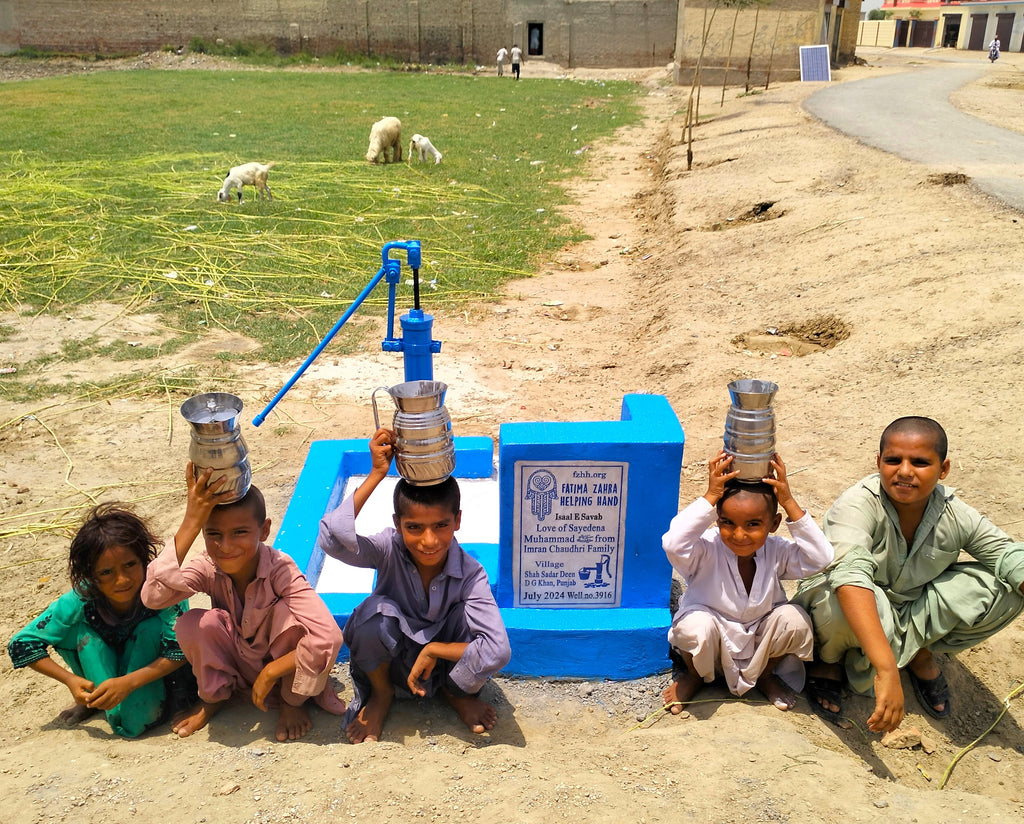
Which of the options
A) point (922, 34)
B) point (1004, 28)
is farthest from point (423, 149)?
point (922, 34)

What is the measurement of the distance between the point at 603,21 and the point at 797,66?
11418 mm

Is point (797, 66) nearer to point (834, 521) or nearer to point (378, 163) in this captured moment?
point (378, 163)

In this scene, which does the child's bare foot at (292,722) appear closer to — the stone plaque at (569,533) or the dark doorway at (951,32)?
the stone plaque at (569,533)

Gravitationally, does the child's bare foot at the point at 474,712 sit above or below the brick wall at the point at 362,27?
below

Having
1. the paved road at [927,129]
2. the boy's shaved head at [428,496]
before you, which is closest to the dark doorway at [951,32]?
the paved road at [927,129]

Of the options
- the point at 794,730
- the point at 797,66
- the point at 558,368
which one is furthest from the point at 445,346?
the point at 797,66

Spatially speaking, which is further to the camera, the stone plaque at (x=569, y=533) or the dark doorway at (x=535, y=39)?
the dark doorway at (x=535, y=39)

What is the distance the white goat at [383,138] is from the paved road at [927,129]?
7.22 meters

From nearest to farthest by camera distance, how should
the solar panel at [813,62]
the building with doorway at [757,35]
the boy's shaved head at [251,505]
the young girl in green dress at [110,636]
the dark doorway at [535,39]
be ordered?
the boy's shaved head at [251,505] < the young girl in green dress at [110,636] < the solar panel at [813,62] < the building with doorway at [757,35] < the dark doorway at [535,39]

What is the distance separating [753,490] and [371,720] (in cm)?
150

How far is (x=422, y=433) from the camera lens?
8.79 ft

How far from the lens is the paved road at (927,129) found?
976 cm

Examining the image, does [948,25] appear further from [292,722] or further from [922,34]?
[292,722]

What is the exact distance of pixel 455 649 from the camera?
2.94 meters
